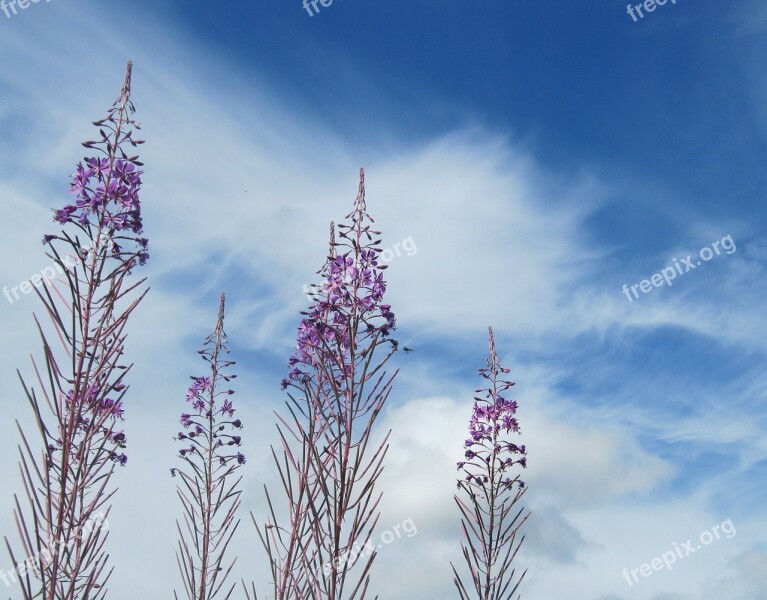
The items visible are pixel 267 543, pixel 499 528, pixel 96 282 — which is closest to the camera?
pixel 96 282

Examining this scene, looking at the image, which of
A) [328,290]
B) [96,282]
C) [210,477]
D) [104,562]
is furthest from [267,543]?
[210,477]

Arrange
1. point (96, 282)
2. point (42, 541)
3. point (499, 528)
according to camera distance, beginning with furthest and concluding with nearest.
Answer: point (499, 528)
point (96, 282)
point (42, 541)

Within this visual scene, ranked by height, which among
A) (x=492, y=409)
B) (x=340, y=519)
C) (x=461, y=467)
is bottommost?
(x=340, y=519)

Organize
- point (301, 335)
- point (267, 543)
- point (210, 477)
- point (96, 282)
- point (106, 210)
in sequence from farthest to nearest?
point (210, 477)
point (301, 335)
point (267, 543)
point (106, 210)
point (96, 282)

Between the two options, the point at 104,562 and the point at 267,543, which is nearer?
the point at 104,562

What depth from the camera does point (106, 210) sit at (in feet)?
12.9

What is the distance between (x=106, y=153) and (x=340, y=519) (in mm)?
2681

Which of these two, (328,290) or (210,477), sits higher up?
(210,477)

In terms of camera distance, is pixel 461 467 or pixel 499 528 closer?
pixel 499 528

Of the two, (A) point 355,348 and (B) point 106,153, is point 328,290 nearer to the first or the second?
(A) point 355,348

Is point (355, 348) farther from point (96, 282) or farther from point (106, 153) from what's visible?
point (106, 153)

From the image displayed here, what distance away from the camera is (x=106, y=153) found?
4.09 meters

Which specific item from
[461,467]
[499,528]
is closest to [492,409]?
[461,467]

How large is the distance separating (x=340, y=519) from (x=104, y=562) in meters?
1.69
